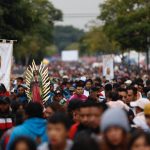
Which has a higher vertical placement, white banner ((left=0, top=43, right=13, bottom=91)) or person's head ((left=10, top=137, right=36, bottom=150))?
white banner ((left=0, top=43, right=13, bottom=91))

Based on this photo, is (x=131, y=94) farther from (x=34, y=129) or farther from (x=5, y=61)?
(x=5, y=61)

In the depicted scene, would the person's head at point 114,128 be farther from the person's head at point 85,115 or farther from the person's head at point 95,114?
the person's head at point 85,115

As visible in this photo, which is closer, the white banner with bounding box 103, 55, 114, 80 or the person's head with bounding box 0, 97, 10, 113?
the person's head with bounding box 0, 97, 10, 113

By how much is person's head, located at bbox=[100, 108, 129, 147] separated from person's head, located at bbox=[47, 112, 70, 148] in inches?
16.8

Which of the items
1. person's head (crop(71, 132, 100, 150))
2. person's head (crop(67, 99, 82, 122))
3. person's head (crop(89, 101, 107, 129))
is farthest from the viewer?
person's head (crop(67, 99, 82, 122))

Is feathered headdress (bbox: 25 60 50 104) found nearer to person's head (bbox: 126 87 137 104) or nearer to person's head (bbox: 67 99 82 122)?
person's head (bbox: 126 87 137 104)

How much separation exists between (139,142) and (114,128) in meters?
0.38

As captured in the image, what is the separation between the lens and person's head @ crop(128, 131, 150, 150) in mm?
7922

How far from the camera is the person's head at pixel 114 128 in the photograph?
7719 millimetres

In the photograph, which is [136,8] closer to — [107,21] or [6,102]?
[107,21]

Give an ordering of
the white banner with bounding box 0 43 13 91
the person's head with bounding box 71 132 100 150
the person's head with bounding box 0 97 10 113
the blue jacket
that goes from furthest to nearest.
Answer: the white banner with bounding box 0 43 13 91 < the person's head with bounding box 0 97 10 113 < the blue jacket < the person's head with bounding box 71 132 100 150

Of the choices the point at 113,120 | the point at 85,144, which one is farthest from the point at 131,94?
the point at 85,144

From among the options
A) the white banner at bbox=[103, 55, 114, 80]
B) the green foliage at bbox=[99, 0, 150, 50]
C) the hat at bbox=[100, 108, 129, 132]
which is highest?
the green foliage at bbox=[99, 0, 150, 50]

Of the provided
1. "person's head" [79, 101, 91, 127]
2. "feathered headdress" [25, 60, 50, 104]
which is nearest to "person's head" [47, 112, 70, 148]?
"person's head" [79, 101, 91, 127]
